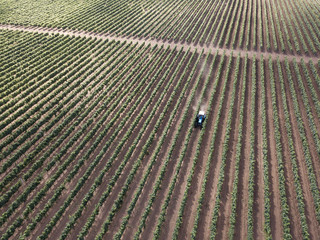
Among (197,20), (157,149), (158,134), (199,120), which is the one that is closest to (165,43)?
(197,20)

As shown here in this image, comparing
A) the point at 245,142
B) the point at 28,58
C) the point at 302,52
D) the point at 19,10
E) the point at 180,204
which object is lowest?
the point at 180,204

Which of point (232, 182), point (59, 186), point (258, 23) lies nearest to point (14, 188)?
point (59, 186)

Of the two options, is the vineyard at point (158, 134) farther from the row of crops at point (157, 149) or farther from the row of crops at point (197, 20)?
the row of crops at point (197, 20)

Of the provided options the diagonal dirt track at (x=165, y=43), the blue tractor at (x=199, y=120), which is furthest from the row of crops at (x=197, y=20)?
the blue tractor at (x=199, y=120)

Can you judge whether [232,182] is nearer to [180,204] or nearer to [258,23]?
[180,204]

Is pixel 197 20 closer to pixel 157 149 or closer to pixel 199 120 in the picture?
pixel 199 120

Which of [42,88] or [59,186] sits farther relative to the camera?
[42,88]

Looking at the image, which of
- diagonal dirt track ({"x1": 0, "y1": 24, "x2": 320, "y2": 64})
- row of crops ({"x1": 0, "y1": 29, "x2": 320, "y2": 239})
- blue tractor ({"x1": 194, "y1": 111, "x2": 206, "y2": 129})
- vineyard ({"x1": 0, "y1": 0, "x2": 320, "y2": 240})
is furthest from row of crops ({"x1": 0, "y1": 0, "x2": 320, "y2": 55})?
blue tractor ({"x1": 194, "y1": 111, "x2": 206, "y2": 129})
